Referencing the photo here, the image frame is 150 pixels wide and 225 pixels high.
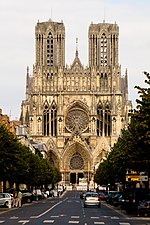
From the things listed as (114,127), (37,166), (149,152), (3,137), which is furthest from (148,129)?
(114,127)

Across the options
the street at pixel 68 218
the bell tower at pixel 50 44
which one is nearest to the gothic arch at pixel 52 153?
the bell tower at pixel 50 44

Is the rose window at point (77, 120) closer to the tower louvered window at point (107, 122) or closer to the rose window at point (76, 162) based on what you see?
the tower louvered window at point (107, 122)

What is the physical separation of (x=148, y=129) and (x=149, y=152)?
397 cm

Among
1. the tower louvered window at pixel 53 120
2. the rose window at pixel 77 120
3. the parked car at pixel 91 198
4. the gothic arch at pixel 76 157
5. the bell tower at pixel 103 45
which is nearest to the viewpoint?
the parked car at pixel 91 198

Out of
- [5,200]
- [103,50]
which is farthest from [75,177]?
[5,200]

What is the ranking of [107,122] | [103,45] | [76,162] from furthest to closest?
[103,45] < [76,162] < [107,122]

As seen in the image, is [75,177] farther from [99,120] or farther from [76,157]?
[99,120]

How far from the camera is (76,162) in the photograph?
182 metres

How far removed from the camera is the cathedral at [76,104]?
176125mm

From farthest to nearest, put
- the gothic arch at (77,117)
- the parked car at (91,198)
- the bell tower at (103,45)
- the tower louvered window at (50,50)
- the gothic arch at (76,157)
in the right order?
the tower louvered window at (50,50) → the bell tower at (103,45) → the gothic arch at (76,157) → the gothic arch at (77,117) → the parked car at (91,198)

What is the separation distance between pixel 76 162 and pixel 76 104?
15.0 meters

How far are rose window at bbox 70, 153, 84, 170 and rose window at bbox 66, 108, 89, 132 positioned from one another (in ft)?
23.2

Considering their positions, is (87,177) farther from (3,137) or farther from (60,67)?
(3,137)

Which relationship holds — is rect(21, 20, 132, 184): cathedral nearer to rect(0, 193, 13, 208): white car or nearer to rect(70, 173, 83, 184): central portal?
rect(70, 173, 83, 184): central portal
